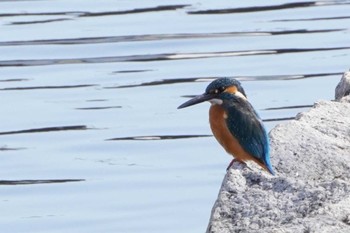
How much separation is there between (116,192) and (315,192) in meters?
3.58

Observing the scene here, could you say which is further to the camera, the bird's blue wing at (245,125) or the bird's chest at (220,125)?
the bird's chest at (220,125)

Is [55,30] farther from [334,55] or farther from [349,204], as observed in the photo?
[349,204]

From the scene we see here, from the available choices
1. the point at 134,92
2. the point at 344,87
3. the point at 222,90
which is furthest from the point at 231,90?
the point at 134,92

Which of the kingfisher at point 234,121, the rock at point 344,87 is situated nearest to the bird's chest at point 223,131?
the kingfisher at point 234,121

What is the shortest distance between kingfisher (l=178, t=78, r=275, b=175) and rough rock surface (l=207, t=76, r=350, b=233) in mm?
235

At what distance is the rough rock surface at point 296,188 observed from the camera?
3746 mm

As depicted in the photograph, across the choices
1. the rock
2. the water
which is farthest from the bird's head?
the water

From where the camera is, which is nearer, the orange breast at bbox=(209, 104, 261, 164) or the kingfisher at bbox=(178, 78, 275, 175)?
the kingfisher at bbox=(178, 78, 275, 175)

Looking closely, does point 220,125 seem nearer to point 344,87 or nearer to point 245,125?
point 245,125

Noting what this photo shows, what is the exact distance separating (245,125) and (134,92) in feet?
13.8

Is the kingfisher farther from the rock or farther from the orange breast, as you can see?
the rock

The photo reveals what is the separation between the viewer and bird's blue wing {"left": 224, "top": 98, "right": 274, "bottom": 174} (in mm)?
4973

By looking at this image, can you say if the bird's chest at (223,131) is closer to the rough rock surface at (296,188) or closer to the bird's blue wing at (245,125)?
the bird's blue wing at (245,125)

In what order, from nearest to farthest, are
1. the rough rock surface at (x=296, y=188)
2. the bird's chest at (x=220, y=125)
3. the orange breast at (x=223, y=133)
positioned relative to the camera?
1. the rough rock surface at (x=296, y=188)
2. the orange breast at (x=223, y=133)
3. the bird's chest at (x=220, y=125)
